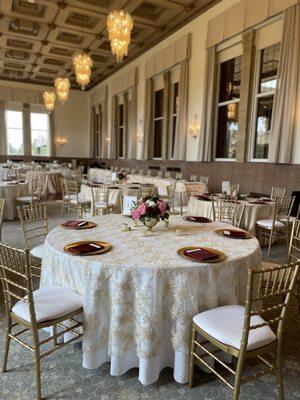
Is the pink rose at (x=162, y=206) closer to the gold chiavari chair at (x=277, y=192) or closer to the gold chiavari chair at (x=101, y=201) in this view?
the gold chiavari chair at (x=101, y=201)

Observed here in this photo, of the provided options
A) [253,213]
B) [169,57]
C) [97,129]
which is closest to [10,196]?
[253,213]

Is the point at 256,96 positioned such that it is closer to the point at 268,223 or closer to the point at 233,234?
the point at 268,223

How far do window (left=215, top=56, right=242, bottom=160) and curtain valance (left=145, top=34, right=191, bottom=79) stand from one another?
1.55 meters

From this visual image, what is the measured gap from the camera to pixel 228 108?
29.5 feet

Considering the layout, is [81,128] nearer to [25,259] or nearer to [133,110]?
[133,110]

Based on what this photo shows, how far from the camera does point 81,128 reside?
19266mm

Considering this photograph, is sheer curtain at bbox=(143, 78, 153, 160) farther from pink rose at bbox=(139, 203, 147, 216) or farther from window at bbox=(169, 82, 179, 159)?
pink rose at bbox=(139, 203, 147, 216)

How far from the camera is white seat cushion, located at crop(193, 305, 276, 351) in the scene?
1.75 meters

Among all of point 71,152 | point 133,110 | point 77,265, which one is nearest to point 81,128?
point 71,152

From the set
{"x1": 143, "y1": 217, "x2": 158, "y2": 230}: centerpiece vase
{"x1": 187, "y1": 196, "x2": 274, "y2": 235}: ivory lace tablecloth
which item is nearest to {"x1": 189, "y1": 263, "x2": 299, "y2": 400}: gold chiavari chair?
{"x1": 143, "y1": 217, "x2": 158, "y2": 230}: centerpiece vase

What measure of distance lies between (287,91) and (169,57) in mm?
5406

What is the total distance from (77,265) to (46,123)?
17.8 m

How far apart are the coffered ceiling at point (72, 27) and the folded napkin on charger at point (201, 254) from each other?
8.43 metres

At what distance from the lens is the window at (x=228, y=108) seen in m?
8.66
